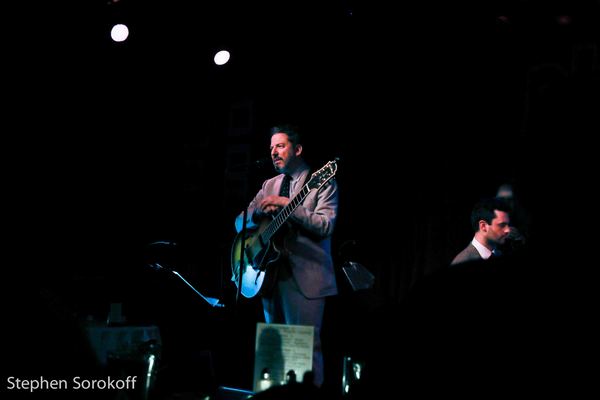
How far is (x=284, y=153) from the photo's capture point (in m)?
4.00

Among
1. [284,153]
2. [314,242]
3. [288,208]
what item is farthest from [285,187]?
[314,242]

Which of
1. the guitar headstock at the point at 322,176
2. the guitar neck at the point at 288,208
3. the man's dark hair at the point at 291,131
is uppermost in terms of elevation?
the man's dark hair at the point at 291,131

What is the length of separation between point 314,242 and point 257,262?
44cm

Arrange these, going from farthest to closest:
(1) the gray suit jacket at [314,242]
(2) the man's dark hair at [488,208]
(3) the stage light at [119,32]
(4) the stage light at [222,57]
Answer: (4) the stage light at [222,57], (3) the stage light at [119,32], (2) the man's dark hair at [488,208], (1) the gray suit jacket at [314,242]

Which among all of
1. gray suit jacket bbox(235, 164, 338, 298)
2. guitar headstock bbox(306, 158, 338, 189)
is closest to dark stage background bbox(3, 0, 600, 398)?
gray suit jacket bbox(235, 164, 338, 298)

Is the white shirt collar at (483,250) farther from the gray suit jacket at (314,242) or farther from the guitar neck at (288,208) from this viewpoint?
the guitar neck at (288,208)

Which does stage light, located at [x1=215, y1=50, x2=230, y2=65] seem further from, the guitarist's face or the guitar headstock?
the guitar headstock

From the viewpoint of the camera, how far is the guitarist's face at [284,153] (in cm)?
400

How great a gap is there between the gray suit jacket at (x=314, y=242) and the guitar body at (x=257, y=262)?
129mm

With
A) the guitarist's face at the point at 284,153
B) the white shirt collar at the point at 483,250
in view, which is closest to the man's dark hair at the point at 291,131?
the guitarist's face at the point at 284,153

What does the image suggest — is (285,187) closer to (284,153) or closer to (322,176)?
(284,153)

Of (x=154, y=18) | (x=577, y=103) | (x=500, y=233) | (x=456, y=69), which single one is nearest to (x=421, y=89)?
(x=456, y=69)

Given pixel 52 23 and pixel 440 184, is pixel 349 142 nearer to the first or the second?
pixel 440 184

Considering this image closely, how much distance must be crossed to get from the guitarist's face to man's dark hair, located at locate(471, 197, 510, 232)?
137 cm
